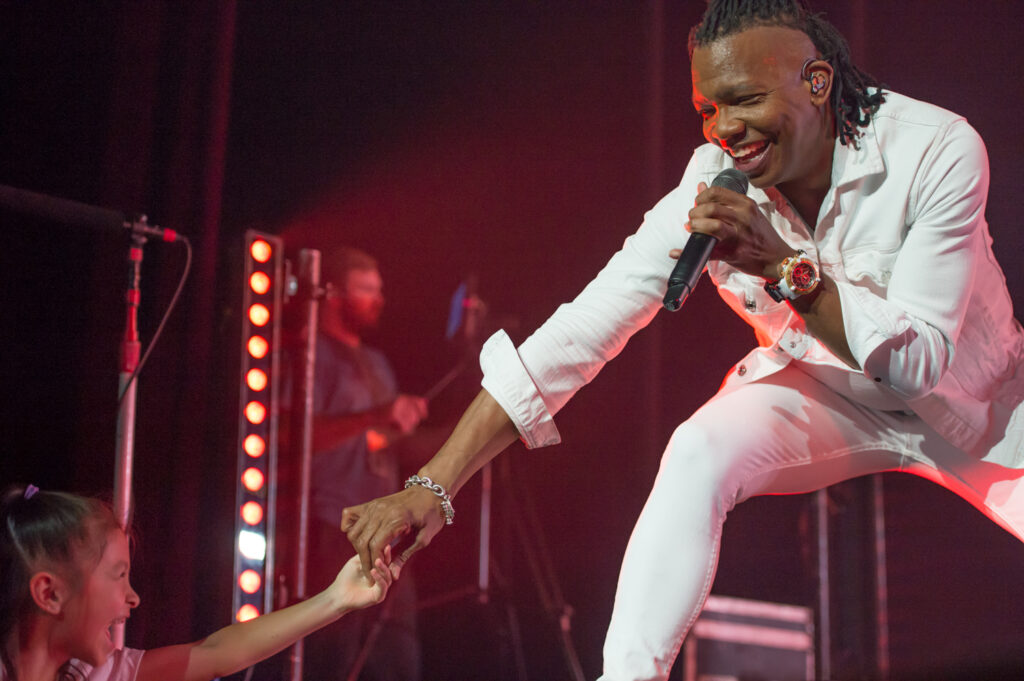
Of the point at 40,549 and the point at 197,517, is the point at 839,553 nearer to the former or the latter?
the point at 197,517

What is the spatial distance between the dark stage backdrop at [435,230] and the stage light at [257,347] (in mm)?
65

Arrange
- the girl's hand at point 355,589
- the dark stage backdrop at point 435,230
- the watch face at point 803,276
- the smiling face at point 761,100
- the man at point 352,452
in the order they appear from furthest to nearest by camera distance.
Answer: the man at point 352,452, the dark stage backdrop at point 435,230, the girl's hand at point 355,589, the smiling face at point 761,100, the watch face at point 803,276

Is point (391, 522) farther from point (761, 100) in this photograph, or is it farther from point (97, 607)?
point (761, 100)

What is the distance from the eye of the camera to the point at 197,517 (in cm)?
283

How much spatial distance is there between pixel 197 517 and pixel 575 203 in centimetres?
223

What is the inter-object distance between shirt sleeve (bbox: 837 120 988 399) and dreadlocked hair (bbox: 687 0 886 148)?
15 cm

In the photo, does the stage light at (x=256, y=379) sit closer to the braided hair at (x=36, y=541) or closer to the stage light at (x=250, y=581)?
the stage light at (x=250, y=581)

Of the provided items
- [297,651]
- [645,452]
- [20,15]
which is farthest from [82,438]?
[645,452]

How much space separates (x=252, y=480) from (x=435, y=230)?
1.96 meters

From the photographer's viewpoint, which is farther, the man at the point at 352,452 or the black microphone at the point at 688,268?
the man at the point at 352,452

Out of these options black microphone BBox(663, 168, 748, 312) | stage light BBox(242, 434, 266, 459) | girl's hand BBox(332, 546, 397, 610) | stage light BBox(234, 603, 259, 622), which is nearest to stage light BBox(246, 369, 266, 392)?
stage light BBox(242, 434, 266, 459)

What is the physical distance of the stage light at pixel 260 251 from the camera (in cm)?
261

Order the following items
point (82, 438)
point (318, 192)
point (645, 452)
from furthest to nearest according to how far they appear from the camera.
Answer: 1. point (645, 452)
2. point (318, 192)
3. point (82, 438)

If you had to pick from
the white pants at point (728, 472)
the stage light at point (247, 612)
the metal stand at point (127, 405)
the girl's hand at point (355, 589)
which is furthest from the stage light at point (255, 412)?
the white pants at point (728, 472)
